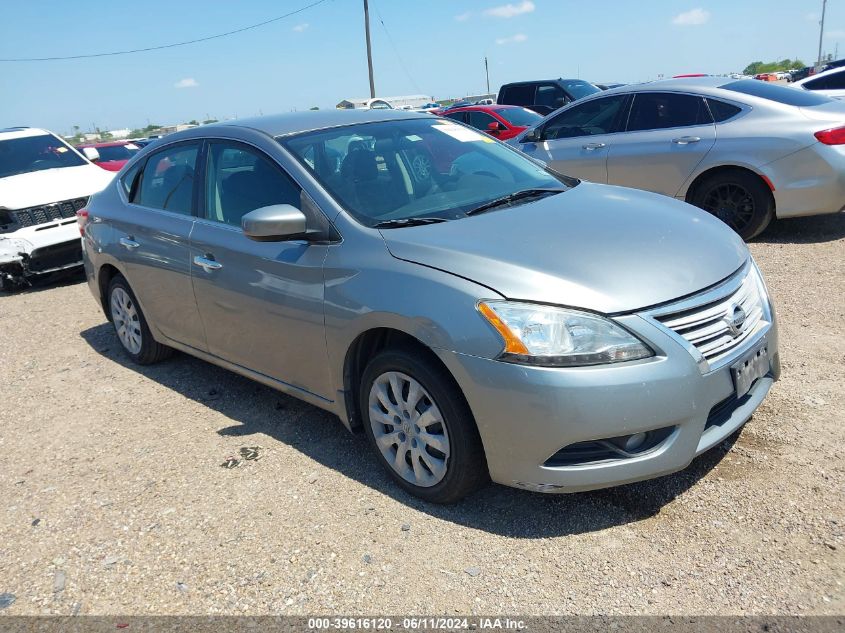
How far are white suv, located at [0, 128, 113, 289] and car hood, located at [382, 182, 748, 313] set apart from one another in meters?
6.03

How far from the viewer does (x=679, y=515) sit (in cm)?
288

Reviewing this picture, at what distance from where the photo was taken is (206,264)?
4004 millimetres

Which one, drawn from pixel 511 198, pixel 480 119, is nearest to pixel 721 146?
pixel 511 198

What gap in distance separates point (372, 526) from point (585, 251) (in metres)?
1.48

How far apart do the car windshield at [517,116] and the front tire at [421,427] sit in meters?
10.1

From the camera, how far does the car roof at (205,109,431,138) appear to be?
3.92 meters

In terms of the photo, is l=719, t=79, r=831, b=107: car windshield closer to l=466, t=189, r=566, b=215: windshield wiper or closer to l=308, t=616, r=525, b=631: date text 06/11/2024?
l=466, t=189, r=566, b=215: windshield wiper

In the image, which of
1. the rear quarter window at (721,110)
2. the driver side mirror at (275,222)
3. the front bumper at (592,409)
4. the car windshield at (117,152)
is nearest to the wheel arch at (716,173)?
the rear quarter window at (721,110)

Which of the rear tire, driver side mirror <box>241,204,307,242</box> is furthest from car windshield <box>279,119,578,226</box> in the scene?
the rear tire

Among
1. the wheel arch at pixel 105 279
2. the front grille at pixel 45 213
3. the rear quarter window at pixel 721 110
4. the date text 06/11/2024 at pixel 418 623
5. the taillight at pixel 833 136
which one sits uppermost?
the rear quarter window at pixel 721 110

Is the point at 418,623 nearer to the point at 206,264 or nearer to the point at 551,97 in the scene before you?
the point at 206,264

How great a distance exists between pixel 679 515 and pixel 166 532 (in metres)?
2.24

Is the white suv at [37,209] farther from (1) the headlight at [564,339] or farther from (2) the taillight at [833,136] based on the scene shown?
(2) the taillight at [833,136]

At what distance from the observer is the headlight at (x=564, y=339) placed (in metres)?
2.59
